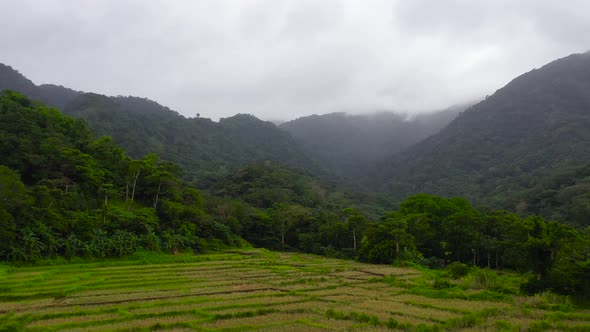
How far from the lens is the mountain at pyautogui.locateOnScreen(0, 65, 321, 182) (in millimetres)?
90812

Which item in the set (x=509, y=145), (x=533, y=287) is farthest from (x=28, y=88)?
(x=509, y=145)

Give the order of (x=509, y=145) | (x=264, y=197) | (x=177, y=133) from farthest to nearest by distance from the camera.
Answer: (x=509, y=145) → (x=177, y=133) → (x=264, y=197)

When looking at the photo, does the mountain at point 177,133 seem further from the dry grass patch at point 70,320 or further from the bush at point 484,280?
the dry grass patch at point 70,320

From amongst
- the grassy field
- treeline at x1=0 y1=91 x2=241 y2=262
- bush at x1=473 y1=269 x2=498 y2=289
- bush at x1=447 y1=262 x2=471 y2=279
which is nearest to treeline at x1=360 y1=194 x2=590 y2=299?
the grassy field

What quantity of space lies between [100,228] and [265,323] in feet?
78.4

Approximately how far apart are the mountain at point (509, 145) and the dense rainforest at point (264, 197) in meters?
0.60

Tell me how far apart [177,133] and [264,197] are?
49735 mm

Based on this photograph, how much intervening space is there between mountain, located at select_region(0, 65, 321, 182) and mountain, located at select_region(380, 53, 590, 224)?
37.5 metres

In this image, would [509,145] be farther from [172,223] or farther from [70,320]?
Result: [70,320]

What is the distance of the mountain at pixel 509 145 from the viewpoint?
9169 cm

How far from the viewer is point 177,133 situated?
10762 cm

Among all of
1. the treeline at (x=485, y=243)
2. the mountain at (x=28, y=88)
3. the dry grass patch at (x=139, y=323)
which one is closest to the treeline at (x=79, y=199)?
the dry grass patch at (x=139, y=323)

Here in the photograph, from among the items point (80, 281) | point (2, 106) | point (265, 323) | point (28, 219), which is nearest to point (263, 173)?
point (2, 106)

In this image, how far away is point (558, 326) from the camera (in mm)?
11531
